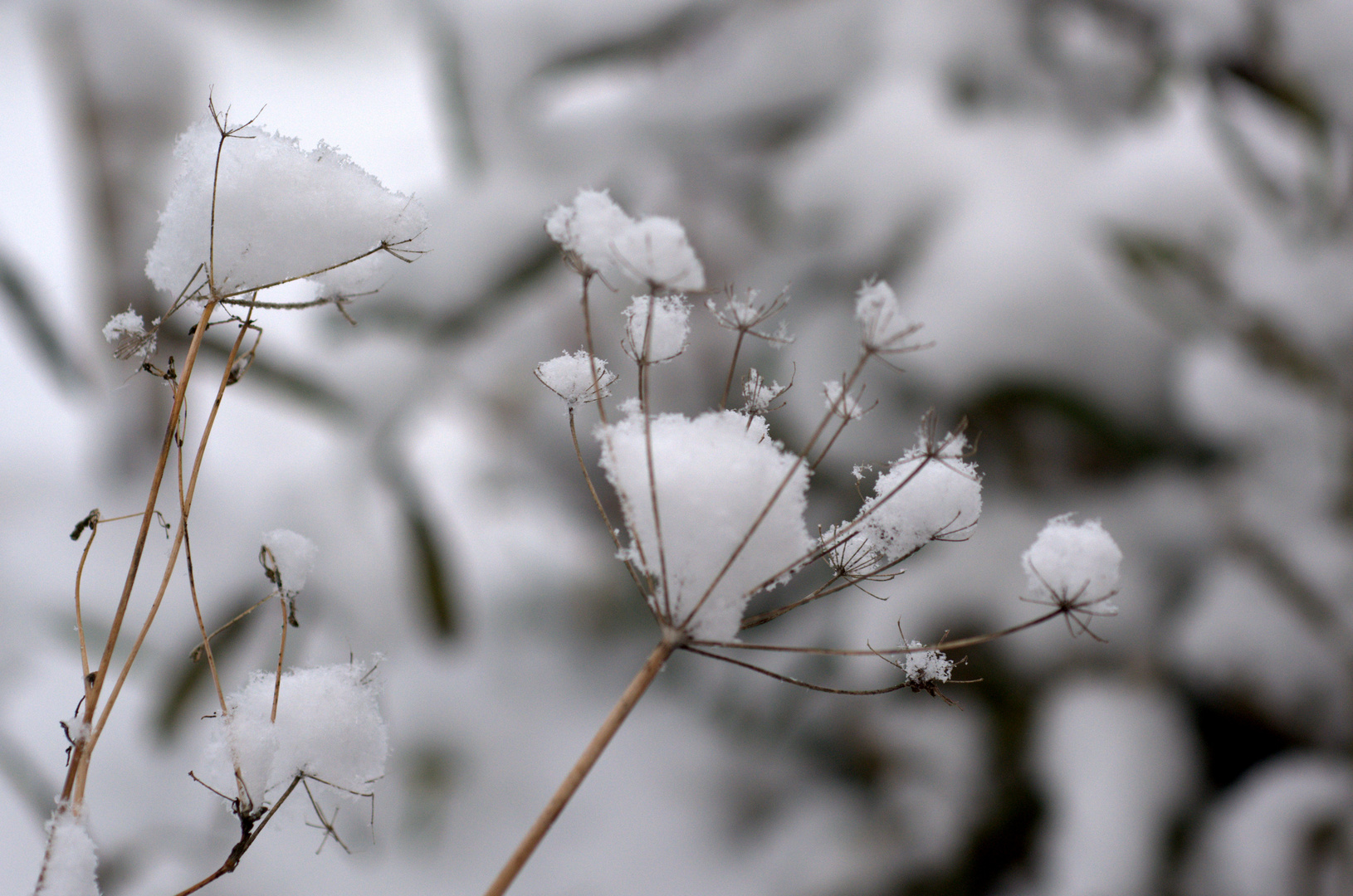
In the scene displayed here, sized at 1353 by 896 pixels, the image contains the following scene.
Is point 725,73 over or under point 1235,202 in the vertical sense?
over

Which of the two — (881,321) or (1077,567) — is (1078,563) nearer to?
(1077,567)

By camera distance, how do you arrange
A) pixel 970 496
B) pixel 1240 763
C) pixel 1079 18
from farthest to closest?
pixel 1079 18, pixel 1240 763, pixel 970 496

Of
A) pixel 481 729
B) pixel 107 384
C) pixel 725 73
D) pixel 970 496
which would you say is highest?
pixel 725 73

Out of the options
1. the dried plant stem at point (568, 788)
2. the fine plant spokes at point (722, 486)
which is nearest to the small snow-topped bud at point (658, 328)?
the fine plant spokes at point (722, 486)

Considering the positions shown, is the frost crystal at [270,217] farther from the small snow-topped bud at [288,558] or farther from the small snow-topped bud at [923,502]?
the small snow-topped bud at [923,502]

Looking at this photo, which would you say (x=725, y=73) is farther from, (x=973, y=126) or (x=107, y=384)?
(x=107, y=384)

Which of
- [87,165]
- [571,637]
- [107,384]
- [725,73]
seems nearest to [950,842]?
[571,637]

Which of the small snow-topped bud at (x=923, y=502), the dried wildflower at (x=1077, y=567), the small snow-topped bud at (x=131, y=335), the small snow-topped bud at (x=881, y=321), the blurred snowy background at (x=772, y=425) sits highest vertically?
the blurred snowy background at (x=772, y=425)
